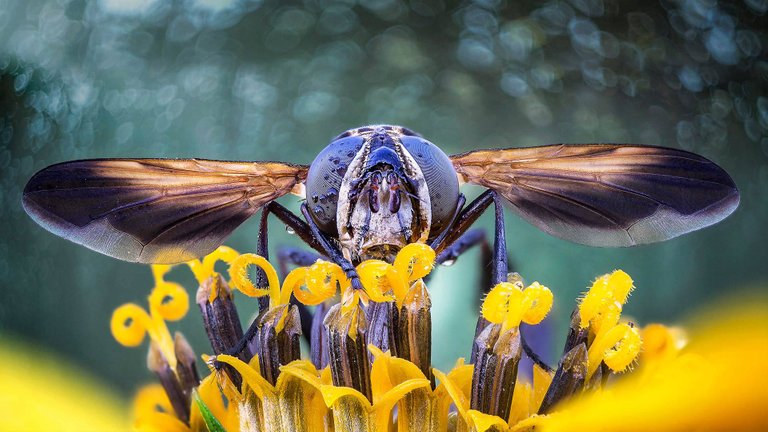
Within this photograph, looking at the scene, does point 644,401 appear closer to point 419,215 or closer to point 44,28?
point 419,215

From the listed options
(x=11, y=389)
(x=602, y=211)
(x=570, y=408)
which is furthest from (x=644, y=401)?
(x=11, y=389)

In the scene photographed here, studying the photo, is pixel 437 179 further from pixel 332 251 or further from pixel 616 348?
pixel 616 348

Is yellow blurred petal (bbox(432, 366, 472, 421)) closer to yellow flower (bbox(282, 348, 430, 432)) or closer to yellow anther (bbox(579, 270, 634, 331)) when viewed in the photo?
yellow flower (bbox(282, 348, 430, 432))

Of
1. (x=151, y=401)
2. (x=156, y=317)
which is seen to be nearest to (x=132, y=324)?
(x=156, y=317)

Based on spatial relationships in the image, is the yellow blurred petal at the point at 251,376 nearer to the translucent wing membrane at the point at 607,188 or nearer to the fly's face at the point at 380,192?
the fly's face at the point at 380,192

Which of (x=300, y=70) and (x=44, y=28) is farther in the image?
(x=300, y=70)

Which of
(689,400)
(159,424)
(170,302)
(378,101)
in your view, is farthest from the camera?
(378,101)

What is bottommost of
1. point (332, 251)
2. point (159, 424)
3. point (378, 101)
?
point (159, 424)

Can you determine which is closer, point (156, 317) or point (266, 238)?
point (266, 238)
